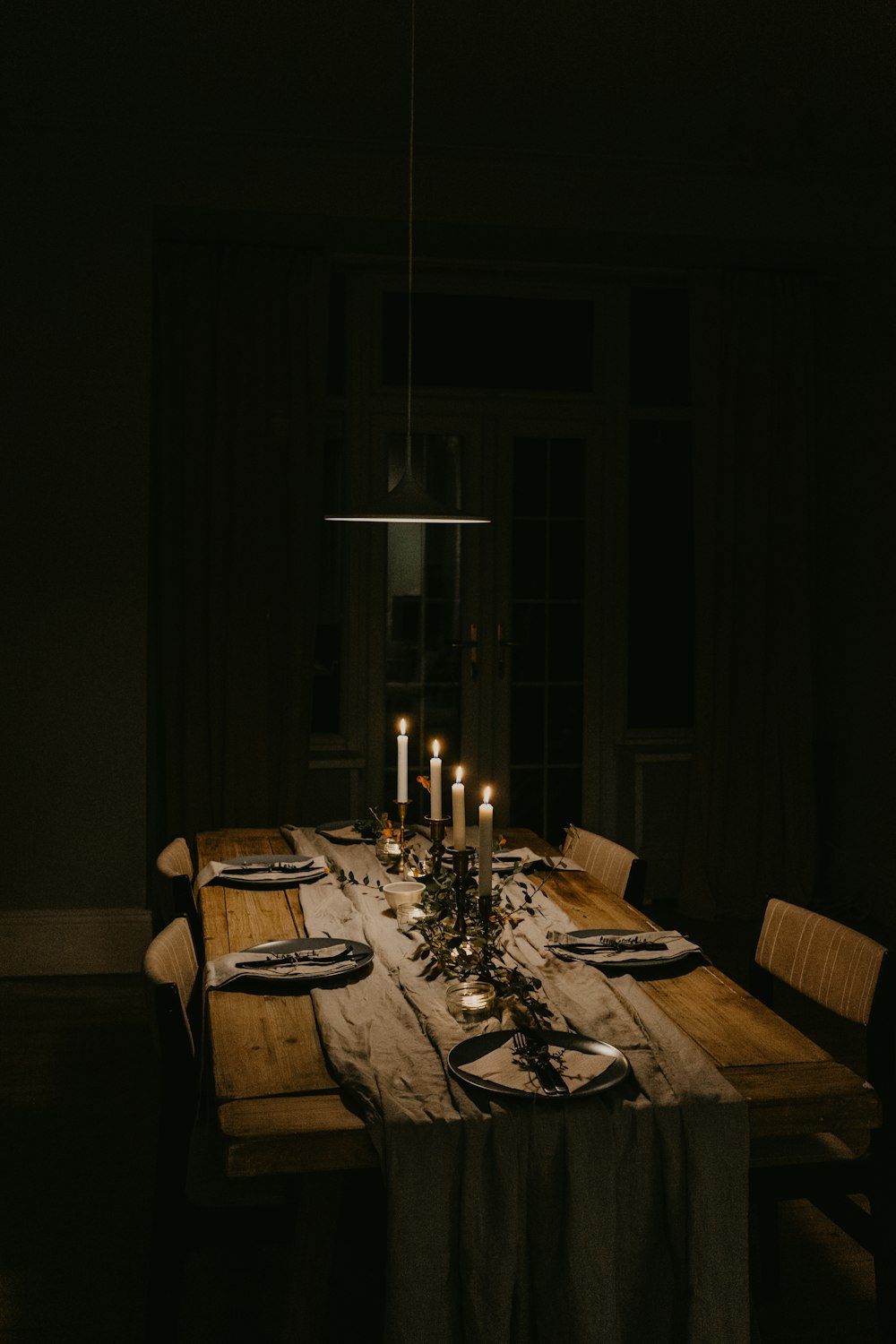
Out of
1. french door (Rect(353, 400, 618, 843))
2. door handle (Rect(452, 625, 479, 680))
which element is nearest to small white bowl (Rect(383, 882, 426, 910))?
french door (Rect(353, 400, 618, 843))

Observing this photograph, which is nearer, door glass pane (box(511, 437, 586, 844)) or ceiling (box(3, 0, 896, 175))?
ceiling (box(3, 0, 896, 175))

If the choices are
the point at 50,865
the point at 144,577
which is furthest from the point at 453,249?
the point at 50,865

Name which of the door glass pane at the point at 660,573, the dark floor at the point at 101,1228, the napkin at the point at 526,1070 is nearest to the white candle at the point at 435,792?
the napkin at the point at 526,1070

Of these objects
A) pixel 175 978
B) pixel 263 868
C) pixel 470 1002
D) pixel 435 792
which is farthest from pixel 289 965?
pixel 263 868

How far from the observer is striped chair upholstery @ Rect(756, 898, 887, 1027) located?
2156 mm

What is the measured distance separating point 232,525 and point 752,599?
227 cm

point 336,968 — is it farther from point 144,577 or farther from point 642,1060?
point 144,577

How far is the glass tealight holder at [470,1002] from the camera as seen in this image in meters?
1.89

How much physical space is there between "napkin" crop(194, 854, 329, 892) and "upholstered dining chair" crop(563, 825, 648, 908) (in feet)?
2.29

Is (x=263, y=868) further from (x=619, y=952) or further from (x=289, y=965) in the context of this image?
(x=619, y=952)

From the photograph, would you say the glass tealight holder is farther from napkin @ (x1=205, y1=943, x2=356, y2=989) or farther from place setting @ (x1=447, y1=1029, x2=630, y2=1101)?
napkin @ (x1=205, y1=943, x2=356, y2=989)

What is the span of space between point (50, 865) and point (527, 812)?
6.90 ft

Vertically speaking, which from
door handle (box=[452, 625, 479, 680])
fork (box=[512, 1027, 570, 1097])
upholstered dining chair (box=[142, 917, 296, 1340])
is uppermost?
door handle (box=[452, 625, 479, 680])

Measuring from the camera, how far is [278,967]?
6.93ft
